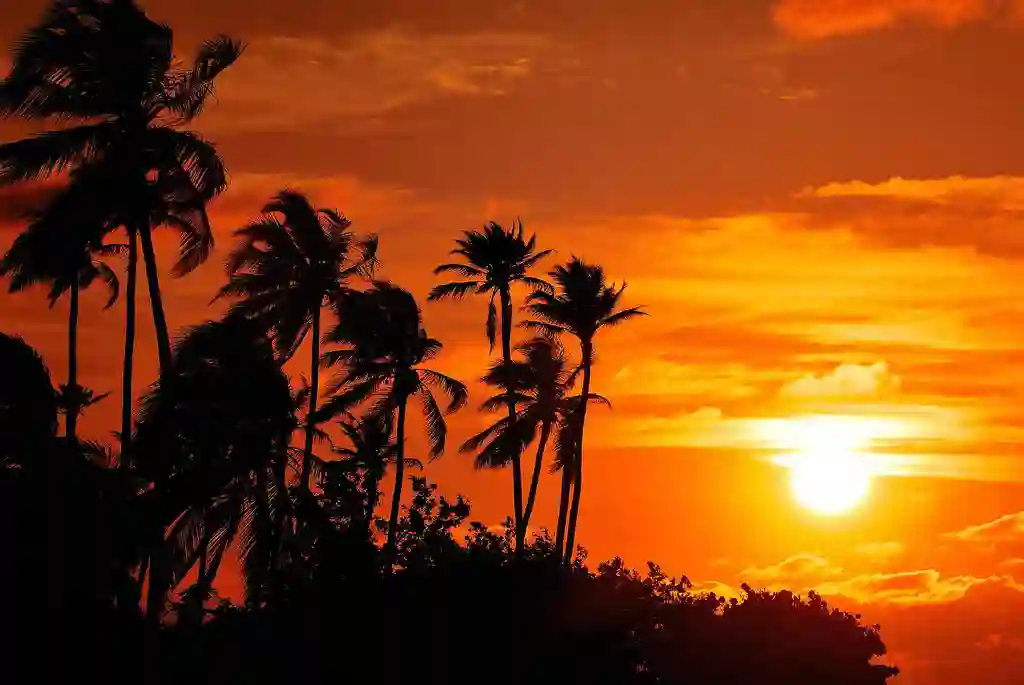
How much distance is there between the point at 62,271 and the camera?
137 ft

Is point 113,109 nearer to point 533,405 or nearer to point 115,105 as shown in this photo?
point 115,105

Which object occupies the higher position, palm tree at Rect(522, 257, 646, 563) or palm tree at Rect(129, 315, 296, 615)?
palm tree at Rect(522, 257, 646, 563)

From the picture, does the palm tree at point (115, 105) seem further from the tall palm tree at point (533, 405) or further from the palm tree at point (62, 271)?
the tall palm tree at point (533, 405)

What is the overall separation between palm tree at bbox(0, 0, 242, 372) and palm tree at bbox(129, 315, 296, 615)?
2.12 meters

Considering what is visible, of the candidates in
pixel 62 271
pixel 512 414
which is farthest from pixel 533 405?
pixel 62 271

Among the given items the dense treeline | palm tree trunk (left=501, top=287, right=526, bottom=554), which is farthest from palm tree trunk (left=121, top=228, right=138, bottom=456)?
palm tree trunk (left=501, top=287, right=526, bottom=554)

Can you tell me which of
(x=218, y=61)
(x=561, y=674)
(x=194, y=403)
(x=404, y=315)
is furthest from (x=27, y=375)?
(x=404, y=315)

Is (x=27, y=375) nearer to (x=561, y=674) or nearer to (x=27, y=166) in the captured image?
(x=27, y=166)

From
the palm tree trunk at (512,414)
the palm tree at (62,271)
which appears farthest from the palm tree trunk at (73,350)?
the palm tree trunk at (512,414)

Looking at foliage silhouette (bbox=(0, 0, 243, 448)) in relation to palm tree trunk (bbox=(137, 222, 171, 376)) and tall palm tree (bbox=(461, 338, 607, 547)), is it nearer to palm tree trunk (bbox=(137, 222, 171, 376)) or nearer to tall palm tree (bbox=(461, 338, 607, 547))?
palm tree trunk (bbox=(137, 222, 171, 376))

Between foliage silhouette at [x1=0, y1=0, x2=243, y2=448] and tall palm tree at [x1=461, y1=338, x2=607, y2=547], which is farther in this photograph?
tall palm tree at [x1=461, y1=338, x2=607, y2=547]

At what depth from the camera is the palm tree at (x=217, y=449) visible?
114 ft

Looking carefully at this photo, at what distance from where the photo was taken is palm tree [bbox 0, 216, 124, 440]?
38.1m

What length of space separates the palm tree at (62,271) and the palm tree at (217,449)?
191 inches
